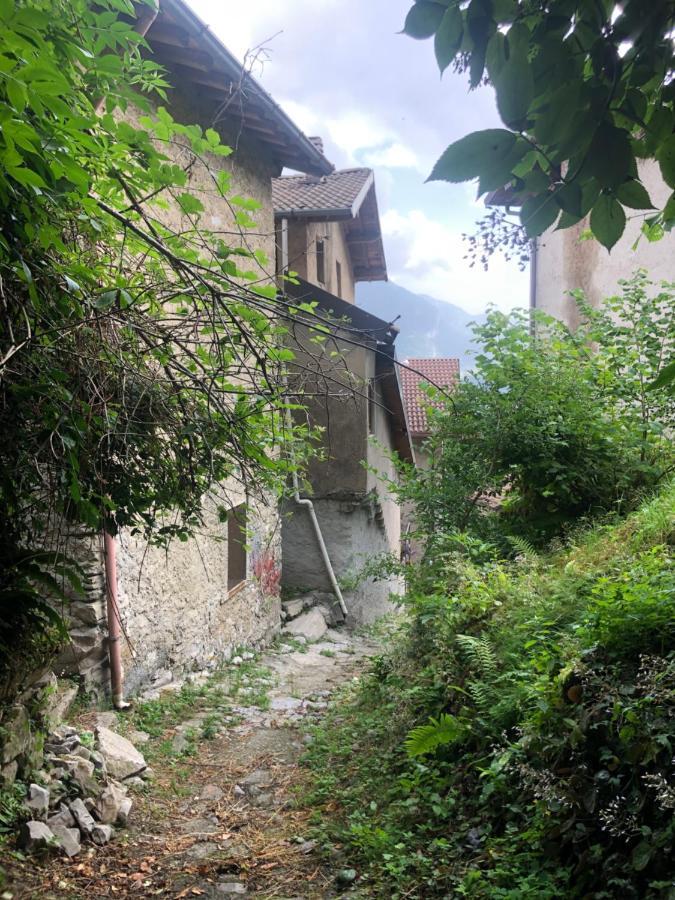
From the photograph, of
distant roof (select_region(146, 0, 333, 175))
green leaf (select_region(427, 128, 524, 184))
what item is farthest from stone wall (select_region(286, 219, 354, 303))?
green leaf (select_region(427, 128, 524, 184))

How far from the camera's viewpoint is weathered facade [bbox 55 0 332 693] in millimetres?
5551

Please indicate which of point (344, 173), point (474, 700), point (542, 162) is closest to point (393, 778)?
point (474, 700)

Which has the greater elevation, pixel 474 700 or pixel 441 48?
pixel 441 48

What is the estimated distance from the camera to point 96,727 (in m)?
4.82

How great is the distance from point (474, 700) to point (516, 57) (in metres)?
3.53

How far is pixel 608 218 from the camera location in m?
1.34

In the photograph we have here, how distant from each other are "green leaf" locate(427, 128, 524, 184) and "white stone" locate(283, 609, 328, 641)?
1003 centimetres

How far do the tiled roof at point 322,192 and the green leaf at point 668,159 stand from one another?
994cm

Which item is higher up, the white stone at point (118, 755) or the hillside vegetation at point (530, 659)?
the hillside vegetation at point (530, 659)

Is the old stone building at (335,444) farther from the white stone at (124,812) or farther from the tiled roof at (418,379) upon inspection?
the white stone at (124,812)

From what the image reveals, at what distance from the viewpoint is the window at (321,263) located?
537 inches

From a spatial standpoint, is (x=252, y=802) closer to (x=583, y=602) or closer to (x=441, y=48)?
(x=583, y=602)

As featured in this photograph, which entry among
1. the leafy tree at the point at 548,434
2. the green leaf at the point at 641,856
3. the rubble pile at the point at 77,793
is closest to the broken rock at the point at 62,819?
the rubble pile at the point at 77,793

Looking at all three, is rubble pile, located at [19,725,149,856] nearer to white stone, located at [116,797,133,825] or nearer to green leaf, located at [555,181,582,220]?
white stone, located at [116,797,133,825]
